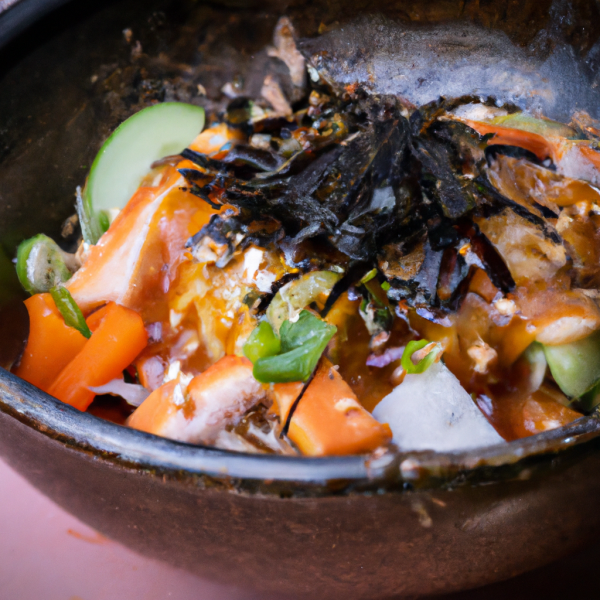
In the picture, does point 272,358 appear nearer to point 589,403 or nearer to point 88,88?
point 589,403

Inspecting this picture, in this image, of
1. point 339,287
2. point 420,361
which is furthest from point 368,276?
point 420,361

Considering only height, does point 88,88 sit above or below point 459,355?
above

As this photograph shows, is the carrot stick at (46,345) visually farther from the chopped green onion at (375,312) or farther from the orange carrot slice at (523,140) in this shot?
the orange carrot slice at (523,140)

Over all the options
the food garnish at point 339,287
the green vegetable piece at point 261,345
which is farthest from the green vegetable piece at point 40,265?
the green vegetable piece at point 261,345

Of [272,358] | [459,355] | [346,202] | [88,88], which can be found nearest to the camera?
[272,358]

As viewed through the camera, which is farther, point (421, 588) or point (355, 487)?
point (421, 588)

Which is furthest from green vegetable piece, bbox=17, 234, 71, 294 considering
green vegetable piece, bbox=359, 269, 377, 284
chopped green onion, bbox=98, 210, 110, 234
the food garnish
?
green vegetable piece, bbox=359, 269, 377, 284

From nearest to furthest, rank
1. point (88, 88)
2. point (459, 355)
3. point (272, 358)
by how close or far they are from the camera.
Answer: point (272, 358) < point (459, 355) < point (88, 88)

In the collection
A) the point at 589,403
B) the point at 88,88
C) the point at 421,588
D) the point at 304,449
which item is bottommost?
the point at 589,403

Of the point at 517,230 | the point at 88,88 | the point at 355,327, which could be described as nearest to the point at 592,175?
the point at 517,230
